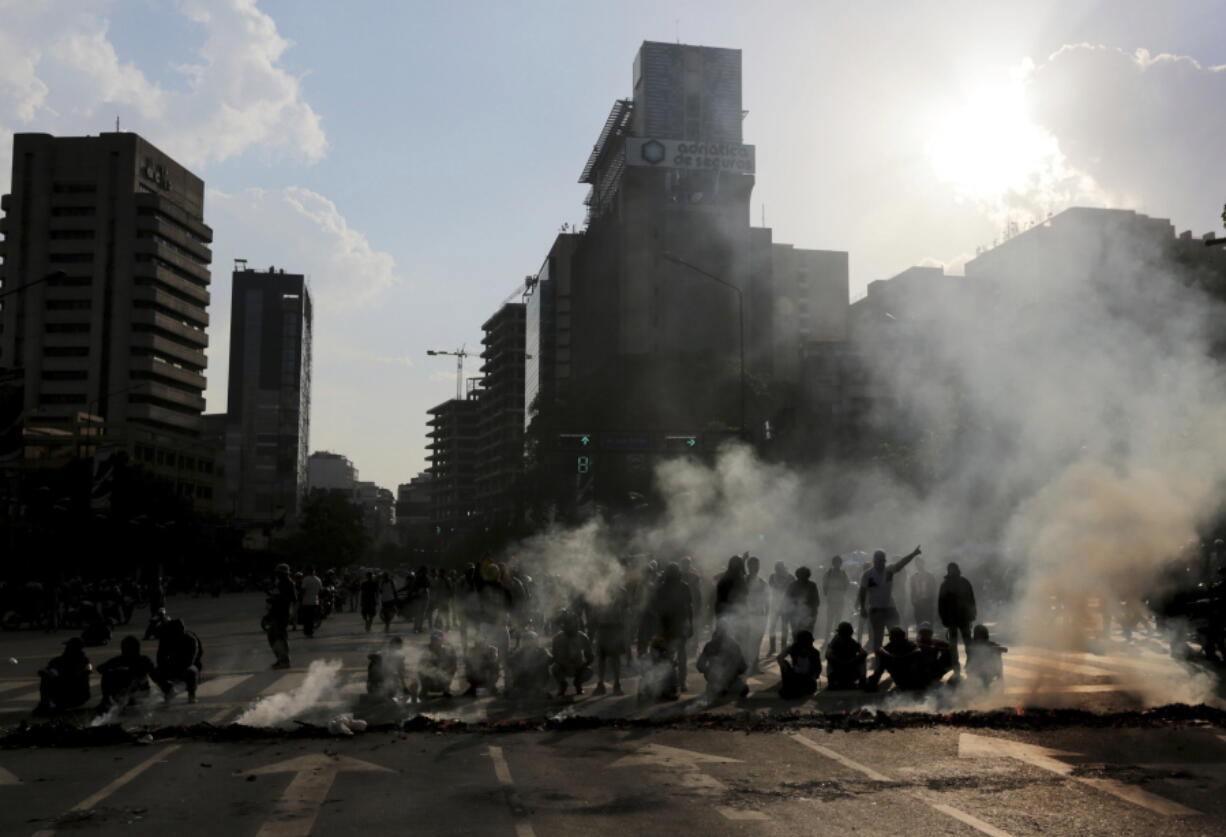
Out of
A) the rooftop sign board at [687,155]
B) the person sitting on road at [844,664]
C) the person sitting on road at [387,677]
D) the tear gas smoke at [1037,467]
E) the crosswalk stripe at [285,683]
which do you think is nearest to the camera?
the person sitting on road at [387,677]

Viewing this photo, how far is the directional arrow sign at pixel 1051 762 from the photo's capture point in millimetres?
8047

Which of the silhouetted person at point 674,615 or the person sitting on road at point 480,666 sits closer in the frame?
the person sitting on road at point 480,666

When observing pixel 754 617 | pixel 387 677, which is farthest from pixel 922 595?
pixel 387 677

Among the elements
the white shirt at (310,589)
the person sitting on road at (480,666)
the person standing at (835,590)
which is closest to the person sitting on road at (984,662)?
the person standing at (835,590)

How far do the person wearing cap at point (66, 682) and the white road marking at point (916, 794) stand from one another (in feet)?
29.1

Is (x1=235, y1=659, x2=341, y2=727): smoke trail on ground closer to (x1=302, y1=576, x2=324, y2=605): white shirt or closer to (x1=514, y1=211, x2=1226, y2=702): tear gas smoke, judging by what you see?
(x1=514, y1=211, x2=1226, y2=702): tear gas smoke

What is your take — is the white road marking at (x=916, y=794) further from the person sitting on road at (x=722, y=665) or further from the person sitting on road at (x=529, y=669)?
the person sitting on road at (x=529, y=669)

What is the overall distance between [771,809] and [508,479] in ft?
476

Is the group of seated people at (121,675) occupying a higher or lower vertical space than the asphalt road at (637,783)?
higher

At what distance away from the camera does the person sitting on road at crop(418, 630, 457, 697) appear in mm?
14717

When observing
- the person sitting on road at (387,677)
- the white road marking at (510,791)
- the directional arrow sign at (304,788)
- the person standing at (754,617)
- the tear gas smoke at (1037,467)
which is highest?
the tear gas smoke at (1037,467)

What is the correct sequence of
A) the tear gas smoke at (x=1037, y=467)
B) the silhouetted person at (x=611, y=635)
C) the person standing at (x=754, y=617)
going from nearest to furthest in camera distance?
the silhouetted person at (x=611, y=635)
the person standing at (x=754, y=617)
the tear gas smoke at (x=1037, y=467)

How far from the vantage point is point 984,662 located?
48.0ft

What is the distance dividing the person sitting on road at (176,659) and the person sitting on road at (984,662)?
10.4 meters
